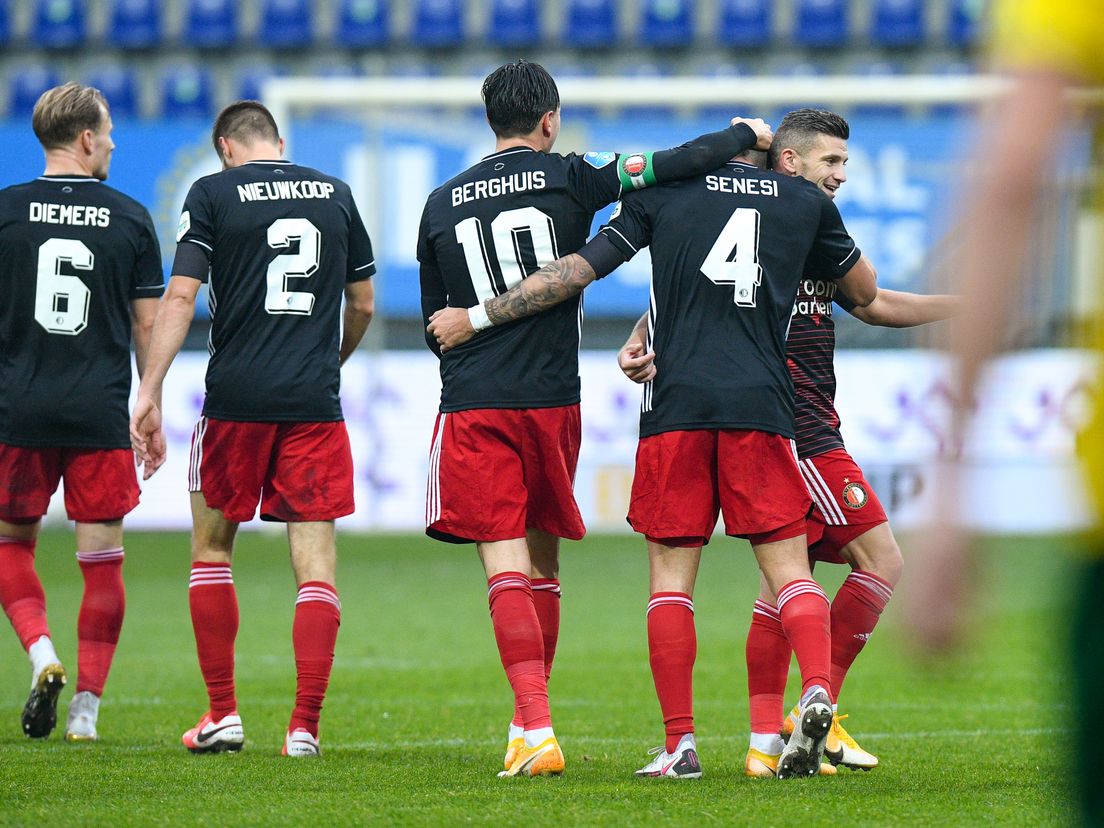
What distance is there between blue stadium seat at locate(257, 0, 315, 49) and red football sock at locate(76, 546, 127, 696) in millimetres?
16117

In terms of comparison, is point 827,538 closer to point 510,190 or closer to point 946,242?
point 510,190

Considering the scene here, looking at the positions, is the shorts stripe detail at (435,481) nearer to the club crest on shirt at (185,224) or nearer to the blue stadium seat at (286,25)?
the club crest on shirt at (185,224)

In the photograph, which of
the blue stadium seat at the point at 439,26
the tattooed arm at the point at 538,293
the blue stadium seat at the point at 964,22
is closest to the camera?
the tattooed arm at the point at 538,293

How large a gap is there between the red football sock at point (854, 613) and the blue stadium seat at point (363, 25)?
1707cm

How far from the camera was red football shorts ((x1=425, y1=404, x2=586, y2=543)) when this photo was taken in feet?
14.8

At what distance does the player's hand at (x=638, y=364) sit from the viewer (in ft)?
14.2

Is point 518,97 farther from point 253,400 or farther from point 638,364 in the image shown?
point 253,400

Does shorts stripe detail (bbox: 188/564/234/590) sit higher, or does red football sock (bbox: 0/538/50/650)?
shorts stripe detail (bbox: 188/564/234/590)

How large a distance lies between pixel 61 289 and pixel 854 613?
3040 mm

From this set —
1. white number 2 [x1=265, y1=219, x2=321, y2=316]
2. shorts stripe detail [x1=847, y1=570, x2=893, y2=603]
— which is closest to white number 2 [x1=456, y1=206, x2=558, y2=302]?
white number 2 [x1=265, y1=219, x2=321, y2=316]

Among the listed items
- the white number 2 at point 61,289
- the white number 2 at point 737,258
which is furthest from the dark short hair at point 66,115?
the white number 2 at point 737,258

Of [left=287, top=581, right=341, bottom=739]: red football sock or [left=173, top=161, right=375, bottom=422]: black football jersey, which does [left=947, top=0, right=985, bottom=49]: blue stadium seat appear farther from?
[left=287, top=581, right=341, bottom=739]: red football sock

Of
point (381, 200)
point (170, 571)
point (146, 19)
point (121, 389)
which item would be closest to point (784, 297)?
point (121, 389)

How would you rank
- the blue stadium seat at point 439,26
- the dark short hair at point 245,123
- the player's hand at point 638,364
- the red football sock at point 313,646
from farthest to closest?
the blue stadium seat at point 439,26
the dark short hair at point 245,123
the red football sock at point 313,646
the player's hand at point 638,364
